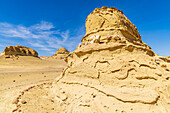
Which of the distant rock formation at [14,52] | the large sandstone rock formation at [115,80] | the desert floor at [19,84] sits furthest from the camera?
the distant rock formation at [14,52]

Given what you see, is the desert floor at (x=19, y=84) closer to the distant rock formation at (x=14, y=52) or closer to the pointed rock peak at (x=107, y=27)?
the distant rock formation at (x=14, y=52)

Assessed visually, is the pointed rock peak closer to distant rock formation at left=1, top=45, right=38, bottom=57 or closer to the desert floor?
the desert floor

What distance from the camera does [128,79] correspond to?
3281 millimetres

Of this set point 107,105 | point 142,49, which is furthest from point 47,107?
point 142,49

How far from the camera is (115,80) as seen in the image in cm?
338

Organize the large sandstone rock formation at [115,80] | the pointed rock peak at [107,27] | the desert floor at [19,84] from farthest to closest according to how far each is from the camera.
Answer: the pointed rock peak at [107,27] → the desert floor at [19,84] → the large sandstone rock formation at [115,80]

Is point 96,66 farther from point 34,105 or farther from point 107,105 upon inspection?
point 34,105

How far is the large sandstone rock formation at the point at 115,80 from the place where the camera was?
105 inches

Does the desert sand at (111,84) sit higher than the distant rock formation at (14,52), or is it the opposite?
the distant rock formation at (14,52)

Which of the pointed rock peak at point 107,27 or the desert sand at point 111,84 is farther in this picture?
the pointed rock peak at point 107,27

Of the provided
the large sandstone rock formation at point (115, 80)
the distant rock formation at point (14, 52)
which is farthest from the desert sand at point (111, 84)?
the distant rock formation at point (14, 52)

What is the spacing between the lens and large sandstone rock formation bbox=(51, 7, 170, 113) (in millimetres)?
2678

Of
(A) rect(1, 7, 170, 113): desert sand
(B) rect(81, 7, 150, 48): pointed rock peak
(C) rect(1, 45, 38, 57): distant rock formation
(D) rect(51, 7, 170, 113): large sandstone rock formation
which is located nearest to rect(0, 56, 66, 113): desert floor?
(A) rect(1, 7, 170, 113): desert sand

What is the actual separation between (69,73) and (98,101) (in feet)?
7.13
